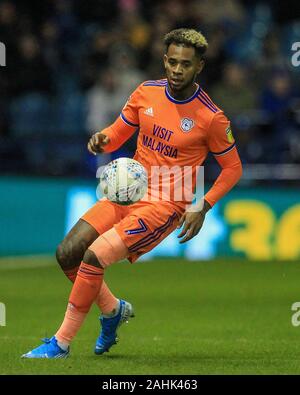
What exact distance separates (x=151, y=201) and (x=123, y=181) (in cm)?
45

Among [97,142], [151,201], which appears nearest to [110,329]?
[151,201]

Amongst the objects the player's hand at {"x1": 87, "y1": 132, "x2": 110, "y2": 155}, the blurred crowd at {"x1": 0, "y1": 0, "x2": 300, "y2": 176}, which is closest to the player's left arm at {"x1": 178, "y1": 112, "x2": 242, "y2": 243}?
the player's hand at {"x1": 87, "y1": 132, "x2": 110, "y2": 155}

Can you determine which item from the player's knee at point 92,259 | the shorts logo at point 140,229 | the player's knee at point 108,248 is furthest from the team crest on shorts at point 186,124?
the player's knee at point 92,259

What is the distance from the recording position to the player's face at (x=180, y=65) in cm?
797

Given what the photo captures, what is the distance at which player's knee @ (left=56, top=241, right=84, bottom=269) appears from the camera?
26.3ft

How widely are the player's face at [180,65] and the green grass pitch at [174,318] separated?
1.95 metres

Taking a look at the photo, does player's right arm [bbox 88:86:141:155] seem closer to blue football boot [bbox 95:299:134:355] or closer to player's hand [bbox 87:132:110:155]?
player's hand [bbox 87:132:110:155]

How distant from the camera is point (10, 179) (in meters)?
15.6

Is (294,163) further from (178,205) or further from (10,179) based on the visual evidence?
(178,205)

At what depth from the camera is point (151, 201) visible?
8141 mm

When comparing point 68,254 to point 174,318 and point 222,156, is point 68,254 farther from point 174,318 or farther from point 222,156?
point 174,318

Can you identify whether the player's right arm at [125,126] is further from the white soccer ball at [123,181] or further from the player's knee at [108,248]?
the player's knee at [108,248]

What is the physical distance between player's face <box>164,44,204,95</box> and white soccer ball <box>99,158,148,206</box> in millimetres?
650

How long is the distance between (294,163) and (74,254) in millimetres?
7851
